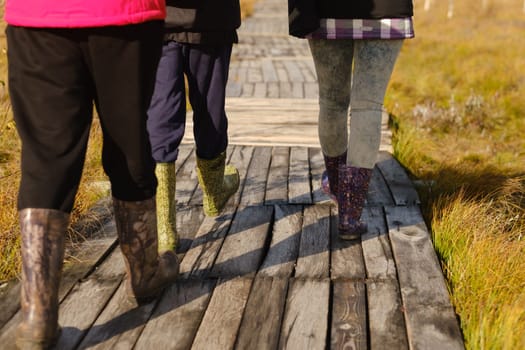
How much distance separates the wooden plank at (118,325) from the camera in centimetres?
228

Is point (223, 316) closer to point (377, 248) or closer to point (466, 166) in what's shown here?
point (377, 248)

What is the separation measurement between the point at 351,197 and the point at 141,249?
112cm

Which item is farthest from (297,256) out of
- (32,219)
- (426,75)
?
(426,75)

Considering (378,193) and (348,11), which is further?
(378,193)

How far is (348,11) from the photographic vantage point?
287 centimetres

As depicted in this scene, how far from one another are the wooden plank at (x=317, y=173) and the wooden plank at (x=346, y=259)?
57cm

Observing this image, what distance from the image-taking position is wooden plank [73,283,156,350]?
2.28m

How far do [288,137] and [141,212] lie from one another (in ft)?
10.5

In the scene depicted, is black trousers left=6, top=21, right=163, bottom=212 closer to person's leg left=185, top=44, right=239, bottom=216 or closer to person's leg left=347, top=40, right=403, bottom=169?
person's leg left=185, top=44, right=239, bottom=216

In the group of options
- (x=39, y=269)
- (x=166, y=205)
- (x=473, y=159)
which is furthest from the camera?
(x=473, y=159)

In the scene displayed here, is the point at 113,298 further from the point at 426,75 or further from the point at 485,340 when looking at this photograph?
the point at 426,75

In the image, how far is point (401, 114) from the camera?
23.7ft

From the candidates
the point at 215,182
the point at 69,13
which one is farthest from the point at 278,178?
the point at 69,13

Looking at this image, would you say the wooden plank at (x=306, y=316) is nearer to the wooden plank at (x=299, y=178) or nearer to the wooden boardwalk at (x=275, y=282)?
the wooden boardwalk at (x=275, y=282)
